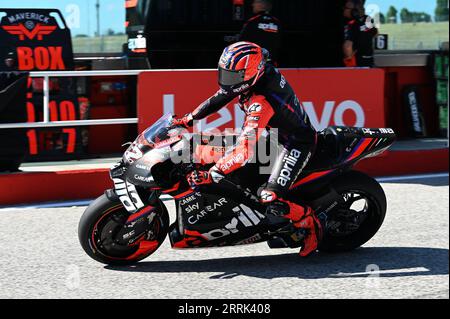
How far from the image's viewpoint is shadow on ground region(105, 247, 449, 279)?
20.5 ft

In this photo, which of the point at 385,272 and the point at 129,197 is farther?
the point at 385,272

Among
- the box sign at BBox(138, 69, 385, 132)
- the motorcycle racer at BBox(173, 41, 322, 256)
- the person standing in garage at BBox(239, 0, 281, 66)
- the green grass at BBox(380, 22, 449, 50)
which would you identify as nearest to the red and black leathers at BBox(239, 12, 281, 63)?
the person standing in garage at BBox(239, 0, 281, 66)

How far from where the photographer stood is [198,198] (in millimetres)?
6254

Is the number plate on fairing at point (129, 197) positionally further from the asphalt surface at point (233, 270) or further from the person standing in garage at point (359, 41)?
the person standing in garage at point (359, 41)

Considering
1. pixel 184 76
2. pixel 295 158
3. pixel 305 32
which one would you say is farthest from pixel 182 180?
pixel 305 32

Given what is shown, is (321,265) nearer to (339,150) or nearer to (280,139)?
(339,150)

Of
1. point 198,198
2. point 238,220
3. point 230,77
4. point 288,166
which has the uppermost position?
point 230,77

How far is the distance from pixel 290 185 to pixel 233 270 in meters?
0.72

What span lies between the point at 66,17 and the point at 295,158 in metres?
5.72

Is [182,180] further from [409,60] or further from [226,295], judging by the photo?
[409,60]

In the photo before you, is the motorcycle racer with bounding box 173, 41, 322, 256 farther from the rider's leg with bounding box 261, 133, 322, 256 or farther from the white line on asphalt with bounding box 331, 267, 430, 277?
the white line on asphalt with bounding box 331, 267, 430, 277

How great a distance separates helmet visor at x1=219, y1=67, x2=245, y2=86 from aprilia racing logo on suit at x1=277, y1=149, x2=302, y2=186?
61 centimetres

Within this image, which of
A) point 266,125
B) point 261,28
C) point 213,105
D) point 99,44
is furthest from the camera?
point 99,44

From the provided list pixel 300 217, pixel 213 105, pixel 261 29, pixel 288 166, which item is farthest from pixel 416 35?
pixel 288 166
